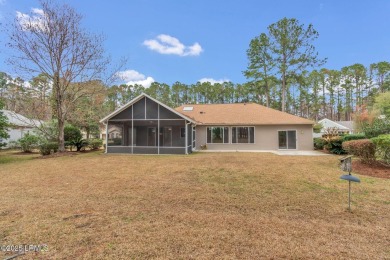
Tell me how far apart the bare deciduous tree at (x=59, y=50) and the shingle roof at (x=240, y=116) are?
28.0 ft

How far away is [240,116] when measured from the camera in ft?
61.1

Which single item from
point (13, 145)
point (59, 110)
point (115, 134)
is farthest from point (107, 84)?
point (13, 145)

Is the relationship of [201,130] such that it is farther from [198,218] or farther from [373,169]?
[198,218]

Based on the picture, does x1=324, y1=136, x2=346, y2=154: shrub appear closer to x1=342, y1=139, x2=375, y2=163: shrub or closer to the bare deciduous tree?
x1=342, y1=139, x2=375, y2=163: shrub

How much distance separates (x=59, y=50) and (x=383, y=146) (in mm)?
19613

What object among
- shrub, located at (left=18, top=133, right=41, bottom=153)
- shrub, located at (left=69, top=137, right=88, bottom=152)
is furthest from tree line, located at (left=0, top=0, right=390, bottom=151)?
shrub, located at (left=18, top=133, right=41, bottom=153)

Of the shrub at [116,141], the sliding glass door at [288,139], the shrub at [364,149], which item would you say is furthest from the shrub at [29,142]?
the shrub at [364,149]

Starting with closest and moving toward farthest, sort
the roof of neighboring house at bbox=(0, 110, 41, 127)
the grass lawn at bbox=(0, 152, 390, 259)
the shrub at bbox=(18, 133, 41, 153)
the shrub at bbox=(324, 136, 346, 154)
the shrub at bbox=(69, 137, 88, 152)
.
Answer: the grass lawn at bbox=(0, 152, 390, 259)
the shrub at bbox=(324, 136, 346, 154)
the roof of neighboring house at bbox=(0, 110, 41, 127)
the shrub at bbox=(18, 133, 41, 153)
the shrub at bbox=(69, 137, 88, 152)

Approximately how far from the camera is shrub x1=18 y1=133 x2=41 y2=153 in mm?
16969

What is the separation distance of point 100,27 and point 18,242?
16.1 m

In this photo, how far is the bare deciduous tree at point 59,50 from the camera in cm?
1381

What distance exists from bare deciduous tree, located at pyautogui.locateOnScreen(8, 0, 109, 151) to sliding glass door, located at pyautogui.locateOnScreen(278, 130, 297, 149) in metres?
15.6

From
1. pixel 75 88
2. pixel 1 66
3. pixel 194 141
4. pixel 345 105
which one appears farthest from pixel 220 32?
pixel 345 105

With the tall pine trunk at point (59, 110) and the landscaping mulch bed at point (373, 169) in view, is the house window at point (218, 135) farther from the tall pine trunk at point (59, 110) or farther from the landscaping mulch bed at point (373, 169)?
the tall pine trunk at point (59, 110)
